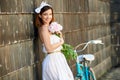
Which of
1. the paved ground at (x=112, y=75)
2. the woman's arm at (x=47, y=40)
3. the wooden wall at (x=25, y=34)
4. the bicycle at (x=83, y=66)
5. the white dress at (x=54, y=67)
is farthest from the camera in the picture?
the paved ground at (x=112, y=75)

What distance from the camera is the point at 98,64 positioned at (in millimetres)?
10305

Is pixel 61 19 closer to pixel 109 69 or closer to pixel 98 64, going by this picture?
pixel 98 64

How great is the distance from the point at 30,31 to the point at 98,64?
5382mm

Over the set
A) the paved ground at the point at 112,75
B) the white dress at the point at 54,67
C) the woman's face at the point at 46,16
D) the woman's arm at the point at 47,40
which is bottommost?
the paved ground at the point at 112,75

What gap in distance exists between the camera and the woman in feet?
16.4

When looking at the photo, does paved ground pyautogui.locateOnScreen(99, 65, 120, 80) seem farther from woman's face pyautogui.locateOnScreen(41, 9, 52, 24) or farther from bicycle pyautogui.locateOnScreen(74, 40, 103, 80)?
woman's face pyautogui.locateOnScreen(41, 9, 52, 24)

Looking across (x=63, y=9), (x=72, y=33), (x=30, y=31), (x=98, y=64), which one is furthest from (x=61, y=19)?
(x=98, y=64)

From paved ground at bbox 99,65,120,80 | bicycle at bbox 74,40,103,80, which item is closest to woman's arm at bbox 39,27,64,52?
bicycle at bbox 74,40,103,80

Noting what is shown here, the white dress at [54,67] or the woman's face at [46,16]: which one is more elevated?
the woman's face at [46,16]

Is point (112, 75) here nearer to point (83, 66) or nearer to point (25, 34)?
point (83, 66)

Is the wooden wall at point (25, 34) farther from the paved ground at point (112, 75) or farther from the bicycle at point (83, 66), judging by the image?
the paved ground at point (112, 75)

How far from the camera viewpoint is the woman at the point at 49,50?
5012 millimetres

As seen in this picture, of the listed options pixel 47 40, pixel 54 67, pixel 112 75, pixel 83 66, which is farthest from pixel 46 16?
pixel 112 75

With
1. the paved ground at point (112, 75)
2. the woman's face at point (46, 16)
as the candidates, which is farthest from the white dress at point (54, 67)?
the paved ground at point (112, 75)
